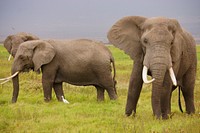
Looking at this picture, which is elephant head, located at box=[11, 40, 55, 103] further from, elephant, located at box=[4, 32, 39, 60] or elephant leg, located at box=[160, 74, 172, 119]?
elephant leg, located at box=[160, 74, 172, 119]

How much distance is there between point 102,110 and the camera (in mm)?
11023

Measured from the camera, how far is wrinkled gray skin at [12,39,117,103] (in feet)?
42.5

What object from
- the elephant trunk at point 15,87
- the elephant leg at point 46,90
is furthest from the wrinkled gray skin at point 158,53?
the elephant trunk at point 15,87

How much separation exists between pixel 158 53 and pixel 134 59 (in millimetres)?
1216

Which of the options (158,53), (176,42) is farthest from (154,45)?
(176,42)

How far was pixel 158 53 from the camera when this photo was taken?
301 inches

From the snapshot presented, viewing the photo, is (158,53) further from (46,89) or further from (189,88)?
(46,89)

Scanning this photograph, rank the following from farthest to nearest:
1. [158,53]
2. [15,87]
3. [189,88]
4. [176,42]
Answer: [15,87] < [189,88] < [176,42] < [158,53]

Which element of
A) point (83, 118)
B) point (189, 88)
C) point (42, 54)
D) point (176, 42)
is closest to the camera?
point (176, 42)

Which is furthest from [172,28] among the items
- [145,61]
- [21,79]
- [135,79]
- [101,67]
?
[21,79]

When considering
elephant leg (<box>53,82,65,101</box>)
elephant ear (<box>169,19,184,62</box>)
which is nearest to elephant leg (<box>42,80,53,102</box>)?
elephant leg (<box>53,82,65,101</box>)

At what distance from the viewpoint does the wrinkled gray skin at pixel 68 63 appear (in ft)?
42.5

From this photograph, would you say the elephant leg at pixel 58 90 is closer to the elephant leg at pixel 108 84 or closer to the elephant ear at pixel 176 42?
the elephant leg at pixel 108 84

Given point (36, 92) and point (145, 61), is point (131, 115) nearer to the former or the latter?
point (145, 61)
